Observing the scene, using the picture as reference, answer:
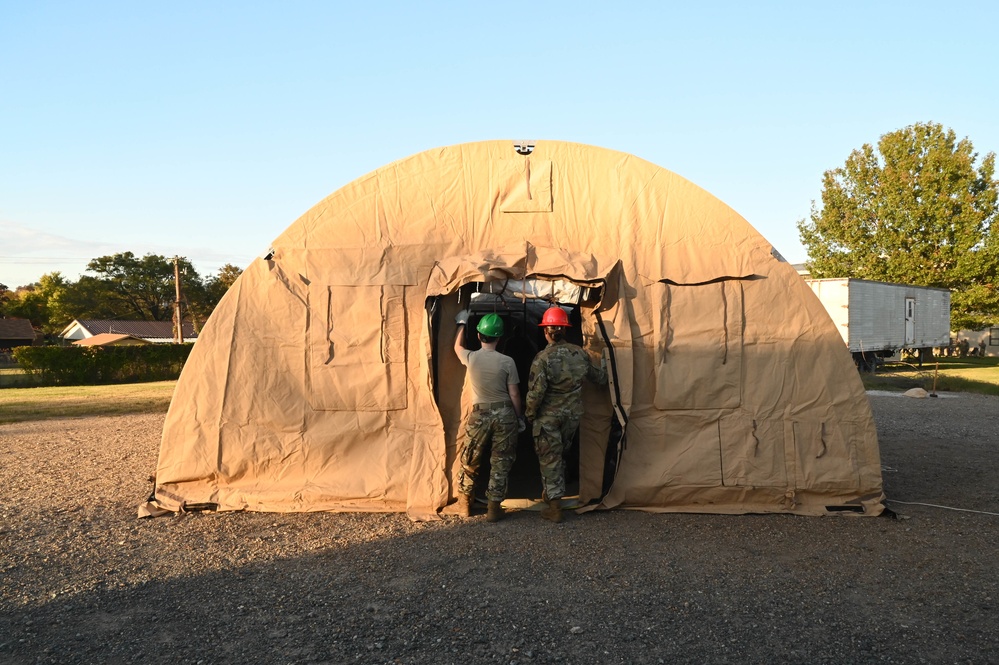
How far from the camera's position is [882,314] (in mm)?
23641

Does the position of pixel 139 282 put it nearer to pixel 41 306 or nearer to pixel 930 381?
pixel 41 306

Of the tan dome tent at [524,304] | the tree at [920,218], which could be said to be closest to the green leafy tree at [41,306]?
the tree at [920,218]

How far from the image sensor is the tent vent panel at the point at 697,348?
6.66 metres

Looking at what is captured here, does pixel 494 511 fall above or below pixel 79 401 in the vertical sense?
above

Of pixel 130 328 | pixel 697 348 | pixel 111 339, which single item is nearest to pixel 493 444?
pixel 697 348

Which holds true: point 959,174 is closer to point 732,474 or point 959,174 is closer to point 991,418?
point 991,418

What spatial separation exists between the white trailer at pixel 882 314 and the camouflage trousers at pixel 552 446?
15.3 metres

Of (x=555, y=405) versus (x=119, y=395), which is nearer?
(x=555, y=405)

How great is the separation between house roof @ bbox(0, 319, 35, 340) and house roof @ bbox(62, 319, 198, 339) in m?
3.46

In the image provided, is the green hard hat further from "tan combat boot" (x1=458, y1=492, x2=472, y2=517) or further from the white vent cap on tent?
the white vent cap on tent

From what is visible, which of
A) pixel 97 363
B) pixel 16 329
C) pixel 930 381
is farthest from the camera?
pixel 16 329

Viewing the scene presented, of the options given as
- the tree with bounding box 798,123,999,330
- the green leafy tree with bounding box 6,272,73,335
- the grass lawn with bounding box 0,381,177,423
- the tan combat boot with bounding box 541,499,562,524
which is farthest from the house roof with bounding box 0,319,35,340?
the tan combat boot with bounding box 541,499,562,524

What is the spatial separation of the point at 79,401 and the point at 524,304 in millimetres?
16551

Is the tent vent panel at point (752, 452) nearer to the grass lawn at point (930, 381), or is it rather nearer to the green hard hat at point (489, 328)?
the green hard hat at point (489, 328)
